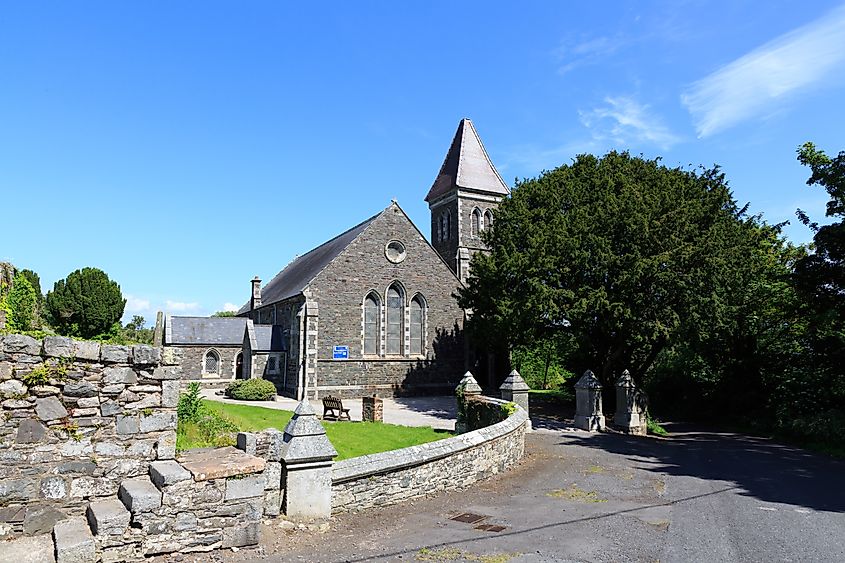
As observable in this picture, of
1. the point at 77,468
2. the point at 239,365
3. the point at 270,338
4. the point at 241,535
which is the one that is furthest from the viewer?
the point at 239,365

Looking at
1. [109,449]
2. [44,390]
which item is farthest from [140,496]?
[44,390]

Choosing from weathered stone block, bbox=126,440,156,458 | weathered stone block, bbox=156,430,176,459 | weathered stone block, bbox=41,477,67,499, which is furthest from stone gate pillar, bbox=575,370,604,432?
weathered stone block, bbox=41,477,67,499

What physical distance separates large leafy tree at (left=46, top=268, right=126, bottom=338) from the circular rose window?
1641cm

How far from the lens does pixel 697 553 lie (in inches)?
261

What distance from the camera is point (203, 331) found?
31391 millimetres

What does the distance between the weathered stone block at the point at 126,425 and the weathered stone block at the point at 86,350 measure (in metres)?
0.85

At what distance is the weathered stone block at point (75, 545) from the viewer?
5633mm

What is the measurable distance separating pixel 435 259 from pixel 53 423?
2517 cm

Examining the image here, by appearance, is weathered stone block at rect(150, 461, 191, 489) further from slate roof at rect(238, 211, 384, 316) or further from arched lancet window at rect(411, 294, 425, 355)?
arched lancet window at rect(411, 294, 425, 355)

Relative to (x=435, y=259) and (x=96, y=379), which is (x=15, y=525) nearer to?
(x=96, y=379)

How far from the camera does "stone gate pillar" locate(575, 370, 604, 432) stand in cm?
1894

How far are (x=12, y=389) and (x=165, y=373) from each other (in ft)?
5.38

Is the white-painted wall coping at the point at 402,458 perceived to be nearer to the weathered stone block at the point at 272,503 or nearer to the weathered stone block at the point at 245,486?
the weathered stone block at the point at 272,503

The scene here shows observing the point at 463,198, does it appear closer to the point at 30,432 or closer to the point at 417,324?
the point at 417,324
